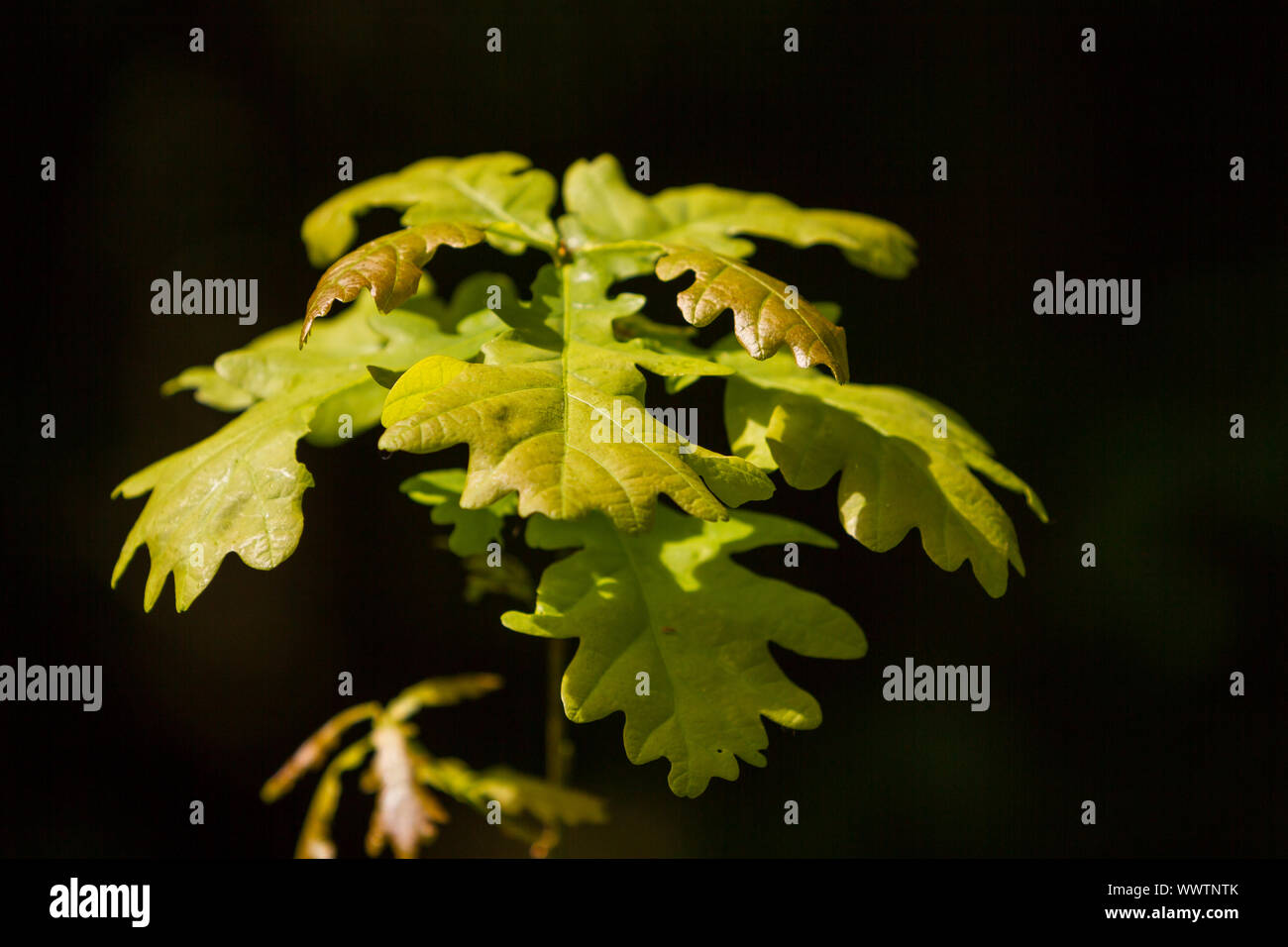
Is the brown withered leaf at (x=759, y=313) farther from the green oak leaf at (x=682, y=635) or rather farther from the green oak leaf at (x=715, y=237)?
the green oak leaf at (x=682, y=635)

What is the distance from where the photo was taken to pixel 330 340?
1.49 m

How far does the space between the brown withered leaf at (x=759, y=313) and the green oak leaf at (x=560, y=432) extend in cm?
5

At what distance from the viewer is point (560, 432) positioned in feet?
3.18

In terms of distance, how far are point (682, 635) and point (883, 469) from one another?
0.95 ft

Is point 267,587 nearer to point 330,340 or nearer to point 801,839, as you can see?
point 330,340

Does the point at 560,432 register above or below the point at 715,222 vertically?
below

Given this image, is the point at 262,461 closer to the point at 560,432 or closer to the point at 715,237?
the point at 560,432

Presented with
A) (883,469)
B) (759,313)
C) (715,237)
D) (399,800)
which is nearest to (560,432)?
(759,313)

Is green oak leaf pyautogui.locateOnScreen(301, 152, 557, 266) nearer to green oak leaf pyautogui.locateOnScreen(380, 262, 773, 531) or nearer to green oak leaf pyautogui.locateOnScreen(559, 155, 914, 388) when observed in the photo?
green oak leaf pyautogui.locateOnScreen(559, 155, 914, 388)

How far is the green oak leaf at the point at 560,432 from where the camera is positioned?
904mm

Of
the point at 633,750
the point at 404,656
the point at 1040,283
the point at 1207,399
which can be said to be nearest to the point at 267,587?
the point at 404,656

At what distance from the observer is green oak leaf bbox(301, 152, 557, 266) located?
4.33 feet

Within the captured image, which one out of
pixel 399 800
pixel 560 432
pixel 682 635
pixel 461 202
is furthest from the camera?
pixel 399 800

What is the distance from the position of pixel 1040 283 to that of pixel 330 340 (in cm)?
Answer: 160
